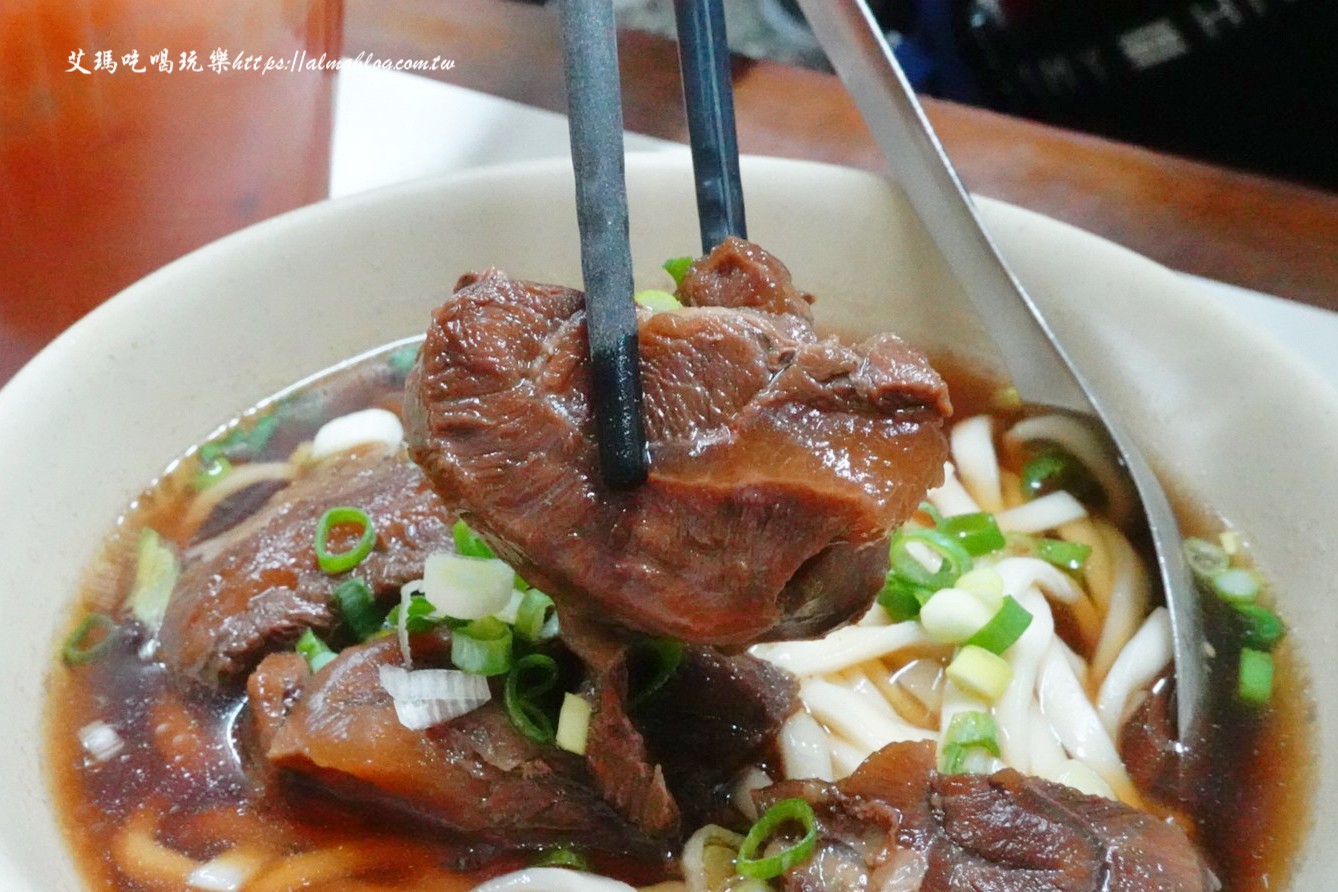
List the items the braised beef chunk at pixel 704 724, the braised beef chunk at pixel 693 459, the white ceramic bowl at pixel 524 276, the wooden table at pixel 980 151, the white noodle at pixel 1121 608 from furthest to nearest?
the wooden table at pixel 980 151
the white noodle at pixel 1121 608
the white ceramic bowl at pixel 524 276
the braised beef chunk at pixel 704 724
the braised beef chunk at pixel 693 459

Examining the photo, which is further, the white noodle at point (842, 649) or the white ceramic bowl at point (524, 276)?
the white noodle at point (842, 649)

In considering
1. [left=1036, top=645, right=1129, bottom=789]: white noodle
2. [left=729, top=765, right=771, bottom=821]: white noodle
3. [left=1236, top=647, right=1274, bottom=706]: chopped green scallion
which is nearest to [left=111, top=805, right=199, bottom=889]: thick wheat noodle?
[left=729, top=765, right=771, bottom=821]: white noodle

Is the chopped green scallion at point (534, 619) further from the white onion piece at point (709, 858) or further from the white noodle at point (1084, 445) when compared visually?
the white noodle at point (1084, 445)

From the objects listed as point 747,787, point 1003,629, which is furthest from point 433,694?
point 1003,629

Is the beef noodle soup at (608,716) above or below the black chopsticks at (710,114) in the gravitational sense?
below

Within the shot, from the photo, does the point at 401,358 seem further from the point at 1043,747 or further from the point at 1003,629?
the point at 1043,747

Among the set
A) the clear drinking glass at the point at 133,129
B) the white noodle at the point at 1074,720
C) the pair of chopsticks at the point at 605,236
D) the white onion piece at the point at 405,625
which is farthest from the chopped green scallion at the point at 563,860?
the clear drinking glass at the point at 133,129

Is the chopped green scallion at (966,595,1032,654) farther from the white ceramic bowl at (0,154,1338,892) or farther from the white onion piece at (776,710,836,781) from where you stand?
the white ceramic bowl at (0,154,1338,892)

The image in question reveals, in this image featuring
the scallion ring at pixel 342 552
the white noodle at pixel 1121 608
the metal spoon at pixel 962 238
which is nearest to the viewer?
the scallion ring at pixel 342 552
